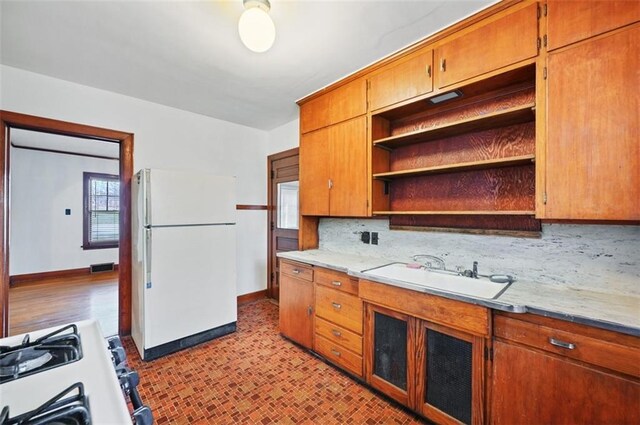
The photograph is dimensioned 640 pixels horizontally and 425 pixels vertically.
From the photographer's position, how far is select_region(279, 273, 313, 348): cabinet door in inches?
99.0

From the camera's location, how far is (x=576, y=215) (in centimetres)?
143

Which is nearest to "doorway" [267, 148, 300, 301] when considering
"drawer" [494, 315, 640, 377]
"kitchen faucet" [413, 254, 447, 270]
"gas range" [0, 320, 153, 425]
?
"kitchen faucet" [413, 254, 447, 270]

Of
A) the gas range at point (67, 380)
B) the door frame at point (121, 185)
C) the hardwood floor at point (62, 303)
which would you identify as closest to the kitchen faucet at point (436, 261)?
the gas range at point (67, 380)

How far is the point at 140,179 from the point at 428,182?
2.54m

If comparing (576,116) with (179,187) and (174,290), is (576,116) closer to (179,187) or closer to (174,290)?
(179,187)

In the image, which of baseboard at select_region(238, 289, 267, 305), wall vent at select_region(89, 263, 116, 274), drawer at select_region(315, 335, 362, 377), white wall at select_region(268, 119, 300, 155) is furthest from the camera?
wall vent at select_region(89, 263, 116, 274)

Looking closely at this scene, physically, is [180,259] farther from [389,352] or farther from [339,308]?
[389,352]

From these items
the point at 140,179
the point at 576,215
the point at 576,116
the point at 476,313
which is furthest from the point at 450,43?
the point at 140,179

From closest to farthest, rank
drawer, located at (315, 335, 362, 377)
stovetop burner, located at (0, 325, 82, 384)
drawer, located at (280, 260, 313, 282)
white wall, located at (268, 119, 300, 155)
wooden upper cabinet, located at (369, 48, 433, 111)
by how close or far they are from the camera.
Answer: stovetop burner, located at (0, 325, 82, 384) < wooden upper cabinet, located at (369, 48, 433, 111) < drawer, located at (315, 335, 362, 377) < drawer, located at (280, 260, 313, 282) < white wall, located at (268, 119, 300, 155)

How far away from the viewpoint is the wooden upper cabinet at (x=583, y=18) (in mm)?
1313

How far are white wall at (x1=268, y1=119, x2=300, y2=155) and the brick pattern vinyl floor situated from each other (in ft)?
8.05

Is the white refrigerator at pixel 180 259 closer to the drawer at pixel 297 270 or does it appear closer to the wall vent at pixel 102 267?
the drawer at pixel 297 270

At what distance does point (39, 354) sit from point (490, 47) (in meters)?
2.61

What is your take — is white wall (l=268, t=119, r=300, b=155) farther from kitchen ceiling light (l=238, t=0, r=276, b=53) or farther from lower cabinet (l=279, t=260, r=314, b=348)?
kitchen ceiling light (l=238, t=0, r=276, b=53)
